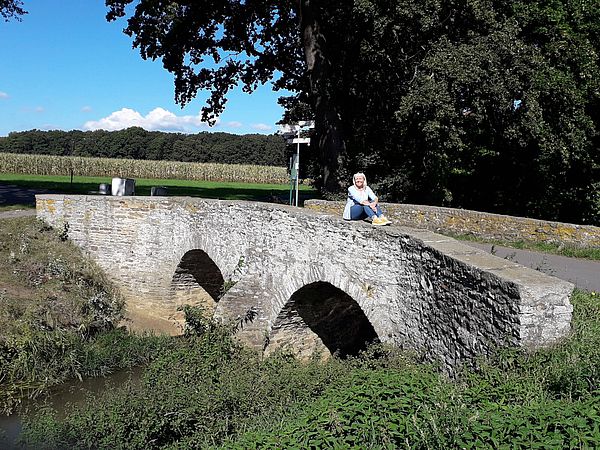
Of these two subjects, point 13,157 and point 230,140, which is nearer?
point 13,157

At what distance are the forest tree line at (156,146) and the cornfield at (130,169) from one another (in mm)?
28172

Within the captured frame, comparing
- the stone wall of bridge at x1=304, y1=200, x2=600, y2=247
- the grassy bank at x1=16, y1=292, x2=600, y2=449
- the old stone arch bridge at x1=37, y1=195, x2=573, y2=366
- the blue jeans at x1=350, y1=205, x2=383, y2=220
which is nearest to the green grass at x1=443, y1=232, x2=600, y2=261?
the stone wall of bridge at x1=304, y1=200, x2=600, y2=247

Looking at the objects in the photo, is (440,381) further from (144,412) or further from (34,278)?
(34,278)

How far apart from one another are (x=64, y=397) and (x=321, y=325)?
542 cm

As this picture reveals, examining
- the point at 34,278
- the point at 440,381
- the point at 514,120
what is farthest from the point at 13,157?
the point at 440,381

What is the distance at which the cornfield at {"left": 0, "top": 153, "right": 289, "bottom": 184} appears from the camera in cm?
5484

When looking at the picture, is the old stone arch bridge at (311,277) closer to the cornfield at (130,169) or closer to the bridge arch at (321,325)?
the bridge arch at (321,325)

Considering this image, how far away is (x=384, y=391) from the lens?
6094mm

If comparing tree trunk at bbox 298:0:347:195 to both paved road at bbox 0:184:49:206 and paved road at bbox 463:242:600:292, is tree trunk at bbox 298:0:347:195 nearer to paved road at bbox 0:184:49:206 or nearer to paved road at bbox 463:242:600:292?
paved road at bbox 463:242:600:292

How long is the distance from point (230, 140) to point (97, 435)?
314 ft

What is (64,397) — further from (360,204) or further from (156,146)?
(156,146)

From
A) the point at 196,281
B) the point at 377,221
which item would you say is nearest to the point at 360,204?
the point at 377,221

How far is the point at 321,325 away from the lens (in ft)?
42.4

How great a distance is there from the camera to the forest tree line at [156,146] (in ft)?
333
